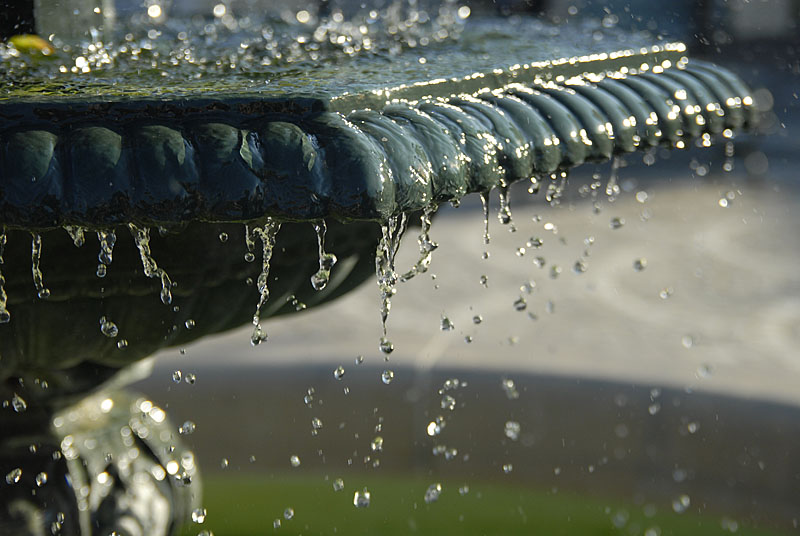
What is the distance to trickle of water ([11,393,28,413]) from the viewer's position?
1.74 metres

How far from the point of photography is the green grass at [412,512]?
106 inches

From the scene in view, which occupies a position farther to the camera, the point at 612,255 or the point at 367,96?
the point at 612,255

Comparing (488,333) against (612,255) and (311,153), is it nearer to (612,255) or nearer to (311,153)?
(612,255)

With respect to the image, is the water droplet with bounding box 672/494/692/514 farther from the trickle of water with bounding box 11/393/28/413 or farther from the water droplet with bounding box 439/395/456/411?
the trickle of water with bounding box 11/393/28/413

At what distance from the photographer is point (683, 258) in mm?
4574

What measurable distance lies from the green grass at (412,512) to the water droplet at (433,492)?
0.05ft

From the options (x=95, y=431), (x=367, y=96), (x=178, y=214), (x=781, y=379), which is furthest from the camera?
(x=781, y=379)

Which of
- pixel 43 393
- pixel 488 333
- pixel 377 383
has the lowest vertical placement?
pixel 488 333

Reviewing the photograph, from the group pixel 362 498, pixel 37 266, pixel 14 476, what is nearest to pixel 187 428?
pixel 362 498

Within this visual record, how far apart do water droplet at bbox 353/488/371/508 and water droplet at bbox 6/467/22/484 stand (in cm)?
98

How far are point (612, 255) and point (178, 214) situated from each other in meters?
3.69

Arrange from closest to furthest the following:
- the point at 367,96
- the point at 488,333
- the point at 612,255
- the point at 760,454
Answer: the point at 367,96 < the point at 760,454 < the point at 488,333 < the point at 612,255

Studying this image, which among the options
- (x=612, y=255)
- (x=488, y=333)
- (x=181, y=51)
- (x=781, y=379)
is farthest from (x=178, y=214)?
(x=612, y=255)

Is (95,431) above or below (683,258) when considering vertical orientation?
above
